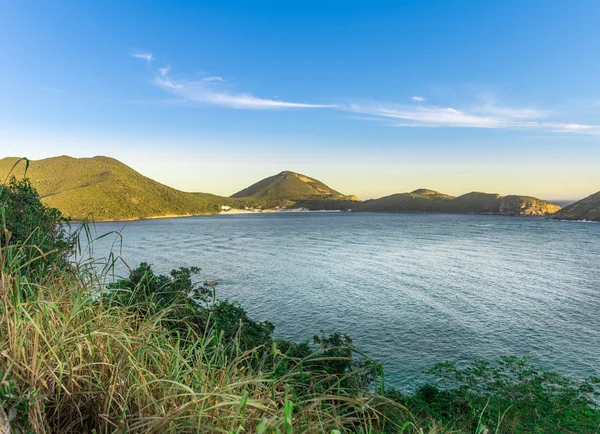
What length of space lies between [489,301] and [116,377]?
34.2m

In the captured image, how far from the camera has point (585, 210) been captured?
138 meters

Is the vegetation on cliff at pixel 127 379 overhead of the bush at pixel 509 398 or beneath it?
overhead

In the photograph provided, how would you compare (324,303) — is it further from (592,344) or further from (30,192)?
(30,192)

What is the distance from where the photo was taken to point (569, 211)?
14838 centimetres

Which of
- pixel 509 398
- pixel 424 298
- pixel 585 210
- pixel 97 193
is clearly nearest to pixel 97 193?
pixel 97 193

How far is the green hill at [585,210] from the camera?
131125mm

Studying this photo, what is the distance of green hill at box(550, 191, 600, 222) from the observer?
430 ft

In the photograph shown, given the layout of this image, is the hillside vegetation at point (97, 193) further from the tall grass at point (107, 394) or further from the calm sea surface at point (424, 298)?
the tall grass at point (107, 394)

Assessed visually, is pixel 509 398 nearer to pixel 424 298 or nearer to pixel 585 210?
pixel 424 298

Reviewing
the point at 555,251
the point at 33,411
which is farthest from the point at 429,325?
the point at 555,251

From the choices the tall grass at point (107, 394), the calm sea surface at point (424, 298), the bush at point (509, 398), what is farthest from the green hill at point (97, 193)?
the tall grass at point (107, 394)

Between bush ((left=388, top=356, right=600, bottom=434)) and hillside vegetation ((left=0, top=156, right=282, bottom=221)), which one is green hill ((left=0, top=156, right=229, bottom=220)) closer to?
hillside vegetation ((left=0, top=156, right=282, bottom=221))

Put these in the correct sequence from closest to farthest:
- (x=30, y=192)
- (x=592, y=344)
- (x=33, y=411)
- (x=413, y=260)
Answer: (x=33, y=411) < (x=30, y=192) < (x=592, y=344) < (x=413, y=260)

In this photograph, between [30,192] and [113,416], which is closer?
[113,416]
